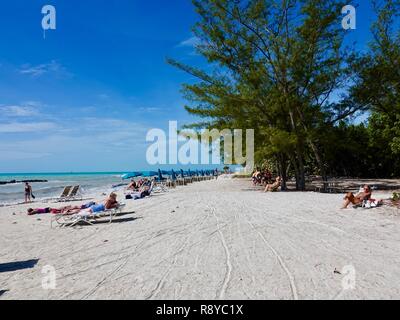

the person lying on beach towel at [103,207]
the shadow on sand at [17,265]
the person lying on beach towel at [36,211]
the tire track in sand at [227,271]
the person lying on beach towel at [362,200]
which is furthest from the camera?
the person lying on beach towel at [36,211]

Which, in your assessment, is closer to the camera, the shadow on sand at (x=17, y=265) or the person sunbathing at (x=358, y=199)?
the shadow on sand at (x=17, y=265)

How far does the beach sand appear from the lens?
4297 mm

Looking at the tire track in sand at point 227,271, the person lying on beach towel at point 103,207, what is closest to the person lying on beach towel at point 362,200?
the tire track in sand at point 227,271

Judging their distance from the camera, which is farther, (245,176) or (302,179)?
(245,176)

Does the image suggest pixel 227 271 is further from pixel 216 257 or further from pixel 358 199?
pixel 358 199

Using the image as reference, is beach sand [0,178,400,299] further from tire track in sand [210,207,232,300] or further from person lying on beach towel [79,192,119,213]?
person lying on beach towel [79,192,119,213]

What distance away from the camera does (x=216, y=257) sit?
565 cm

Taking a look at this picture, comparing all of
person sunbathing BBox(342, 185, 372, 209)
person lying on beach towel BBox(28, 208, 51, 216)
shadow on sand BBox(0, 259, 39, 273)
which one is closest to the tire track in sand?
shadow on sand BBox(0, 259, 39, 273)

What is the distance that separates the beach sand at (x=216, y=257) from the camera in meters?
4.30

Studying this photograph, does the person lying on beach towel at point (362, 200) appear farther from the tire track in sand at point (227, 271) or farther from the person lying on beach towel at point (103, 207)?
the person lying on beach towel at point (103, 207)
